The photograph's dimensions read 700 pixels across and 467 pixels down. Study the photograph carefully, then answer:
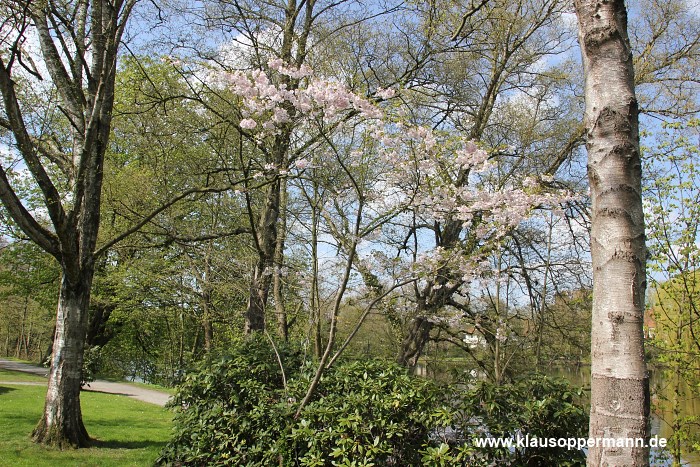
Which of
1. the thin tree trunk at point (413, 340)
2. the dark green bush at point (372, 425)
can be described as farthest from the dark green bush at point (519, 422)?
the thin tree trunk at point (413, 340)

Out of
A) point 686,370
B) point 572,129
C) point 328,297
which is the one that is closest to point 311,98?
point 328,297

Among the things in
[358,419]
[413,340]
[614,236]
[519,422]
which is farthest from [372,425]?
[413,340]

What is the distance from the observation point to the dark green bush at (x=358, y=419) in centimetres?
389

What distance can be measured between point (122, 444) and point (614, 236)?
749 cm

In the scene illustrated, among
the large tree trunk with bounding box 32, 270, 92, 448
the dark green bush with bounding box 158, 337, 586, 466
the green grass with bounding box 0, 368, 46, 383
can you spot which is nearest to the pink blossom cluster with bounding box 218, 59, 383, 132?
the dark green bush with bounding box 158, 337, 586, 466

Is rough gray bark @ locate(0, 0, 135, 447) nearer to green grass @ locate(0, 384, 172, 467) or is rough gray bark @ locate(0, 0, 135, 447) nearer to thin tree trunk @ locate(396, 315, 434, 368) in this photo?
green grass @ locate(0, 384, 172, 467)

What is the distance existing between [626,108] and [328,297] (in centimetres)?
424

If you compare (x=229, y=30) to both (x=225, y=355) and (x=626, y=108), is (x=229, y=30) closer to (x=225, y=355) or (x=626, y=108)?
(x=225, y=355)

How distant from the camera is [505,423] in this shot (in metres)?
3.88

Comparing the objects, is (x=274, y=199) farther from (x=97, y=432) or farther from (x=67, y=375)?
(x=97, y=432)

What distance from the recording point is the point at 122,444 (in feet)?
24.4

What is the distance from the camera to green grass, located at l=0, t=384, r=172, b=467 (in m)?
6.11

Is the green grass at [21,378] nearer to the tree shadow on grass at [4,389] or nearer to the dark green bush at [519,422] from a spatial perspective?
the tree shadow on grass at [4,389]

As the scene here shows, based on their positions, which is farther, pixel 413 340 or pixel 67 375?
pixel 413 340
